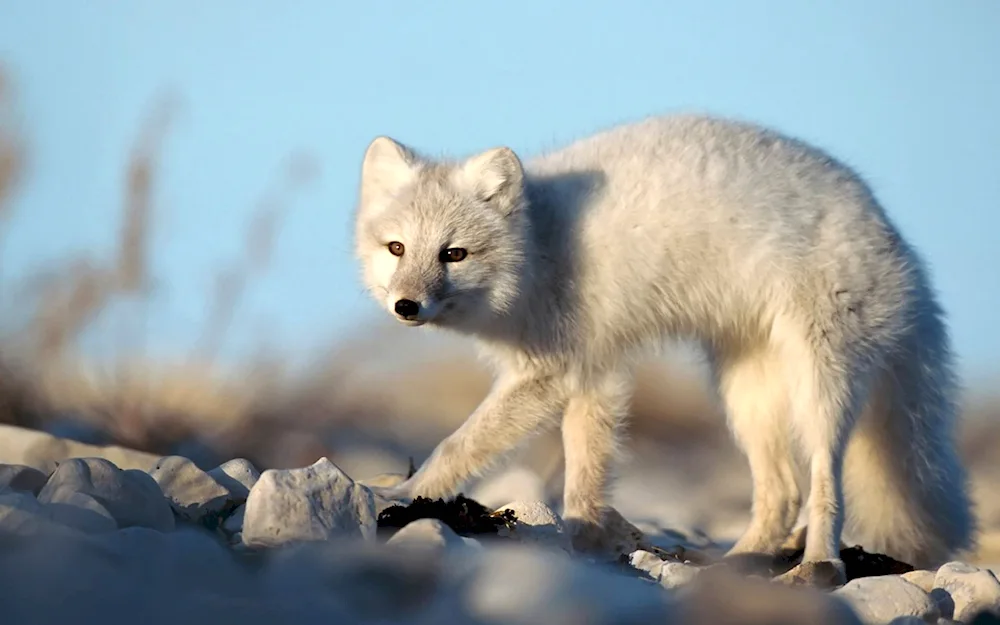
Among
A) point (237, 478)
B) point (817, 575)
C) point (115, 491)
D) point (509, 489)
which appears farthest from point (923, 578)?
point (509, 489)

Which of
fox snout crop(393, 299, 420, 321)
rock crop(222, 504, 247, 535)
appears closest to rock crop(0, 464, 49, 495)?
rock crop(222, 504, 247, 535)

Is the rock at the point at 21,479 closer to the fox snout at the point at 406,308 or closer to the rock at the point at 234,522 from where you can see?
the rock at the point at 234,522

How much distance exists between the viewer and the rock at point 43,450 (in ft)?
16.1

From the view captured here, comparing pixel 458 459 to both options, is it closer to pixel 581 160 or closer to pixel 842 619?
pixel 581 160

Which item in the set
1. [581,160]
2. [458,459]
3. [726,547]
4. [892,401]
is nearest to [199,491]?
[458,459]

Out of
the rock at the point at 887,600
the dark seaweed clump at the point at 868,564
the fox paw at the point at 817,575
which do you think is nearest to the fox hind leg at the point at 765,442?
the dark seaweed clump at the point at 868,564

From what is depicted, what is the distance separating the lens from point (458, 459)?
4695 millimetres

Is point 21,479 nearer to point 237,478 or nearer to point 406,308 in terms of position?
point 237,478

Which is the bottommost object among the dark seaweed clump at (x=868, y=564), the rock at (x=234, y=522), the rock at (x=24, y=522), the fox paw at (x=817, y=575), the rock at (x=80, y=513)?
the dark seaweed clump at (x=868, y=564)

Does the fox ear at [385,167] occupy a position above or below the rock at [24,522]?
above

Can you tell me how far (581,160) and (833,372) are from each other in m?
1.27

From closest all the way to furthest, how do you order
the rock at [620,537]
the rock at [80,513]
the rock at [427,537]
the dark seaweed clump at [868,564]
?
the rock at [80,513] → the rock at [427,537] → the dark seaweed clump at [868,564] → the rock at [620,537]

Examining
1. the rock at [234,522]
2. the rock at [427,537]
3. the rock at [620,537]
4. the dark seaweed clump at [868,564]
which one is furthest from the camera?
A: the rock at [620,537]

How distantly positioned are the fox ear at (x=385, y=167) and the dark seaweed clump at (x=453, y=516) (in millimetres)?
1416
